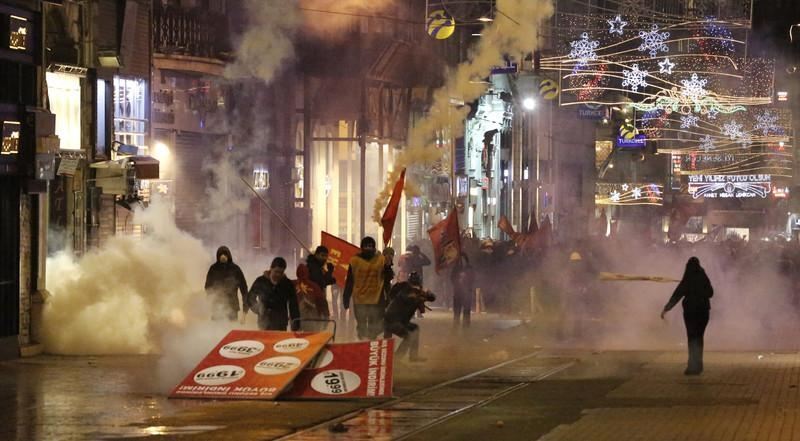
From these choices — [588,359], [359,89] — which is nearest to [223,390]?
[588,359]

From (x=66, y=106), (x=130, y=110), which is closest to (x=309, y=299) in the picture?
(x=66, y=106)

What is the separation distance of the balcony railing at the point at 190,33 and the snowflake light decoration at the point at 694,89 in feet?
43.0

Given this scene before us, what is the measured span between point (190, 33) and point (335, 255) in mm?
8708

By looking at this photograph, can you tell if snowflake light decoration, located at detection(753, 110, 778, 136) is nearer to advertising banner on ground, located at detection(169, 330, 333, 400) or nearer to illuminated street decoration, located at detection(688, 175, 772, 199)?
illuminated street decoration, located at detection(688, 175, 772, 199)

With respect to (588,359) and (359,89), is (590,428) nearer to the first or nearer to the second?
(588,359)

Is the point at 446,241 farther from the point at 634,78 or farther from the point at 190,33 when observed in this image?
the point at 634,78

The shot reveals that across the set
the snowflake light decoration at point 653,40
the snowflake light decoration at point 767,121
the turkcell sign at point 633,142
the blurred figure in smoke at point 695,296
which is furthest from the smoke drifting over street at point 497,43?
the snowflake light decoration at point 767,121

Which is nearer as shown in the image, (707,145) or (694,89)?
(694,89)

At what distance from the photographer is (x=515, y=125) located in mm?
55000

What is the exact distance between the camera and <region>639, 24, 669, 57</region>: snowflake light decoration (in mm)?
35375

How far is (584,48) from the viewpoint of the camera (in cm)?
3512

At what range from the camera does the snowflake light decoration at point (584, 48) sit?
115 feet

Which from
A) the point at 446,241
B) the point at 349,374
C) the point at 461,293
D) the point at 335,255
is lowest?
the point at 349,374

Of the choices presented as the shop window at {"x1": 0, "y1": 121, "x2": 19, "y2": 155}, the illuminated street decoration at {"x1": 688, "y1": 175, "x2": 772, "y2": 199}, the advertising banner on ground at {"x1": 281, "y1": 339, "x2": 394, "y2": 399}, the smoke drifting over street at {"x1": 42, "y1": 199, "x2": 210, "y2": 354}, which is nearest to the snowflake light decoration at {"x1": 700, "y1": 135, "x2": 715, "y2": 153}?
the illuminated street decoration at {"x1": 688, "y1": 175, "x2": 772, "y2": 199}
